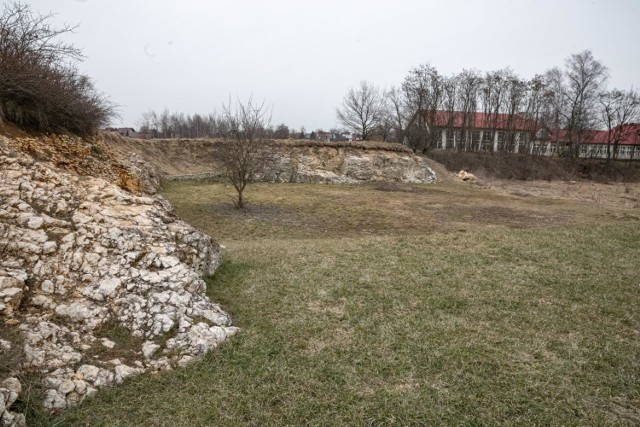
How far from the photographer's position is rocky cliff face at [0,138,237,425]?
3439 millimetres

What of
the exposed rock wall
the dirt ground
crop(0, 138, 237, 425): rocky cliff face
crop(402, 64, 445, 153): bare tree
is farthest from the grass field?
crop(402, 64, 445, 153): bare tree

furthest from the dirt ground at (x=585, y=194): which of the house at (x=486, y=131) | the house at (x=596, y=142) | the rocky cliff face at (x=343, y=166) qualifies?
the house at (x=596, y=142)

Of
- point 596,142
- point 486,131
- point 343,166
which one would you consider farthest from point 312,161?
point 596,142

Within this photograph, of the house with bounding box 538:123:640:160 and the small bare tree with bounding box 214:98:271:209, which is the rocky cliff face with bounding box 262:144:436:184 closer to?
the small bare tree with bounding box 214:98:271:209

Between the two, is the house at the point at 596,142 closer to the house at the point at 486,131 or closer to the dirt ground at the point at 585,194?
the house at the point at 486,131

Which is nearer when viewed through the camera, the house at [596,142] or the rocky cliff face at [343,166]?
the rocky cliff face at [343,166]

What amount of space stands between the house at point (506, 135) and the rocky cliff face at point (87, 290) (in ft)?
133

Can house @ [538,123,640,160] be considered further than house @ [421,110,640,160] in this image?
Yes

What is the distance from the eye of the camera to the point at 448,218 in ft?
44.3

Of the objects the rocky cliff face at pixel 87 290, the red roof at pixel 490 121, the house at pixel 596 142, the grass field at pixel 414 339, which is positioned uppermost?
the red roof at pixel 490 121

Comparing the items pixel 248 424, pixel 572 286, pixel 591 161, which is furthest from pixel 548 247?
pixel 591 161

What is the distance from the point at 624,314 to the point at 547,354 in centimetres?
207

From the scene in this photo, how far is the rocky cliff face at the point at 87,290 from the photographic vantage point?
3439 mm

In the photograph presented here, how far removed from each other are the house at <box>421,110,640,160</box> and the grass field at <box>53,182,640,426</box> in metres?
36.7
